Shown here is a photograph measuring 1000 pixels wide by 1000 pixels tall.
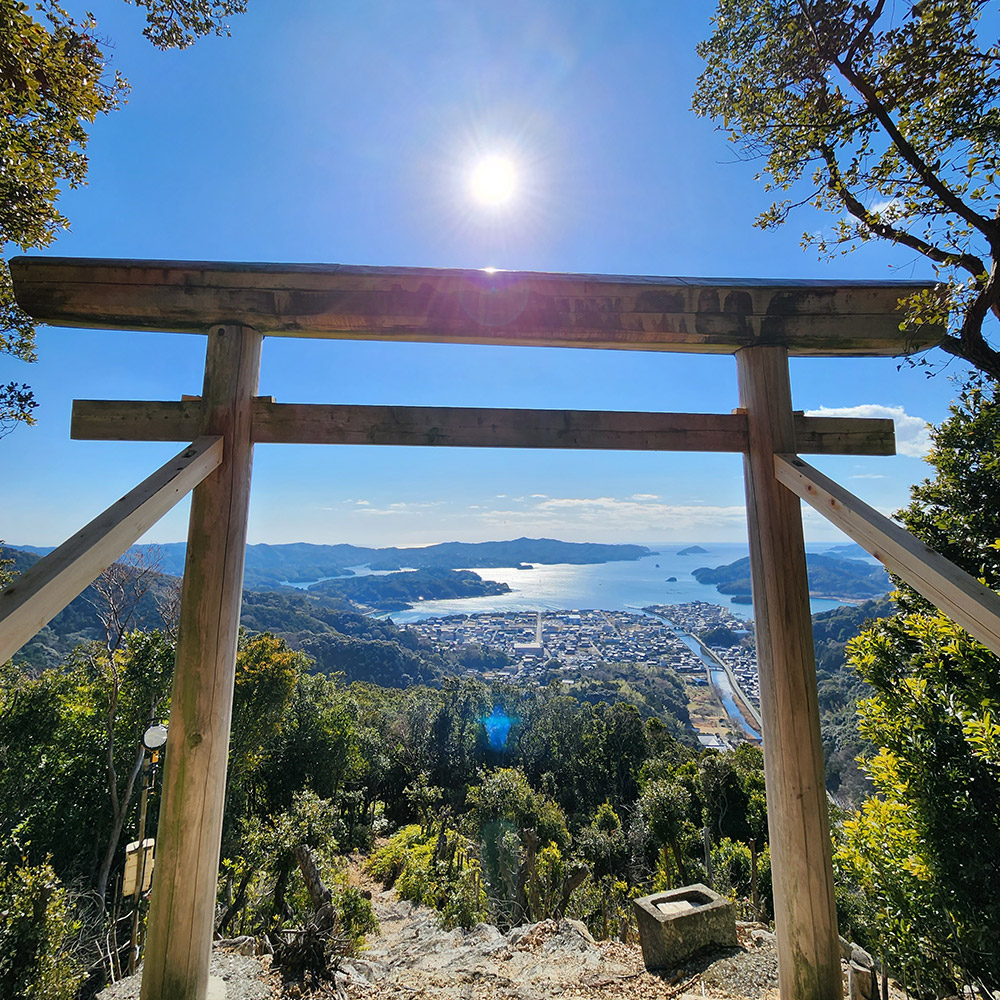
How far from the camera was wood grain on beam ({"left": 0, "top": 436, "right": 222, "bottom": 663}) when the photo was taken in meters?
0.90

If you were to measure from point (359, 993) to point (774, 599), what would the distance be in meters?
3.59

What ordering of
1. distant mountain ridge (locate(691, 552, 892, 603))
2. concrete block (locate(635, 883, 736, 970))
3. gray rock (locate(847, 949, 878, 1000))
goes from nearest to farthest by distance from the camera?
1. gray rock (locate(847, 949, 878, 1000))
2. concrete block (locate(635, 883, 736, 970))
3. distant mountain ridge (locate(691, 552, 892, 603))

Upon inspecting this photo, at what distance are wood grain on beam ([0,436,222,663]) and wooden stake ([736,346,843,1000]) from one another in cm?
178

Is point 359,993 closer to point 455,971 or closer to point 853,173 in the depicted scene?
point 455,971

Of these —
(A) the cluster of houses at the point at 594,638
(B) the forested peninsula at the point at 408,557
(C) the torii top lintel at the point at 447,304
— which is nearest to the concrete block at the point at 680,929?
(C) the torii top lintel at the point at 447,304

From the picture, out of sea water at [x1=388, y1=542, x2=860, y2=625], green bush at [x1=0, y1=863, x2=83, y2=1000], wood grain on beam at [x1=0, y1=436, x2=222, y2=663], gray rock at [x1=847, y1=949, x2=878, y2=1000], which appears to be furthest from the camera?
sea water at [x1=388, y1=542, x2=860, y2=625]

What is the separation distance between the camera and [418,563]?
9869 cm

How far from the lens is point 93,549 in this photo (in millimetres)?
1089

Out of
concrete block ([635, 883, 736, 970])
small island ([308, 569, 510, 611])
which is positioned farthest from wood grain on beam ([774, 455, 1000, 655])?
small island ([308, 569, 510, 611])

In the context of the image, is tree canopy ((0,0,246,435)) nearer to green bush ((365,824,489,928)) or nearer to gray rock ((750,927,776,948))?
gray rock ((750,927,776,948))

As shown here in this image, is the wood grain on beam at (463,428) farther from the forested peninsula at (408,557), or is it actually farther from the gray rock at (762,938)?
the forested peninsula at (408,557)

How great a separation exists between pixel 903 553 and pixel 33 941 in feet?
20.1

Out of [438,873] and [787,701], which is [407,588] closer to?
[438,873]

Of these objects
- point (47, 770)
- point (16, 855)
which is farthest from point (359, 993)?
point (47, 770)
